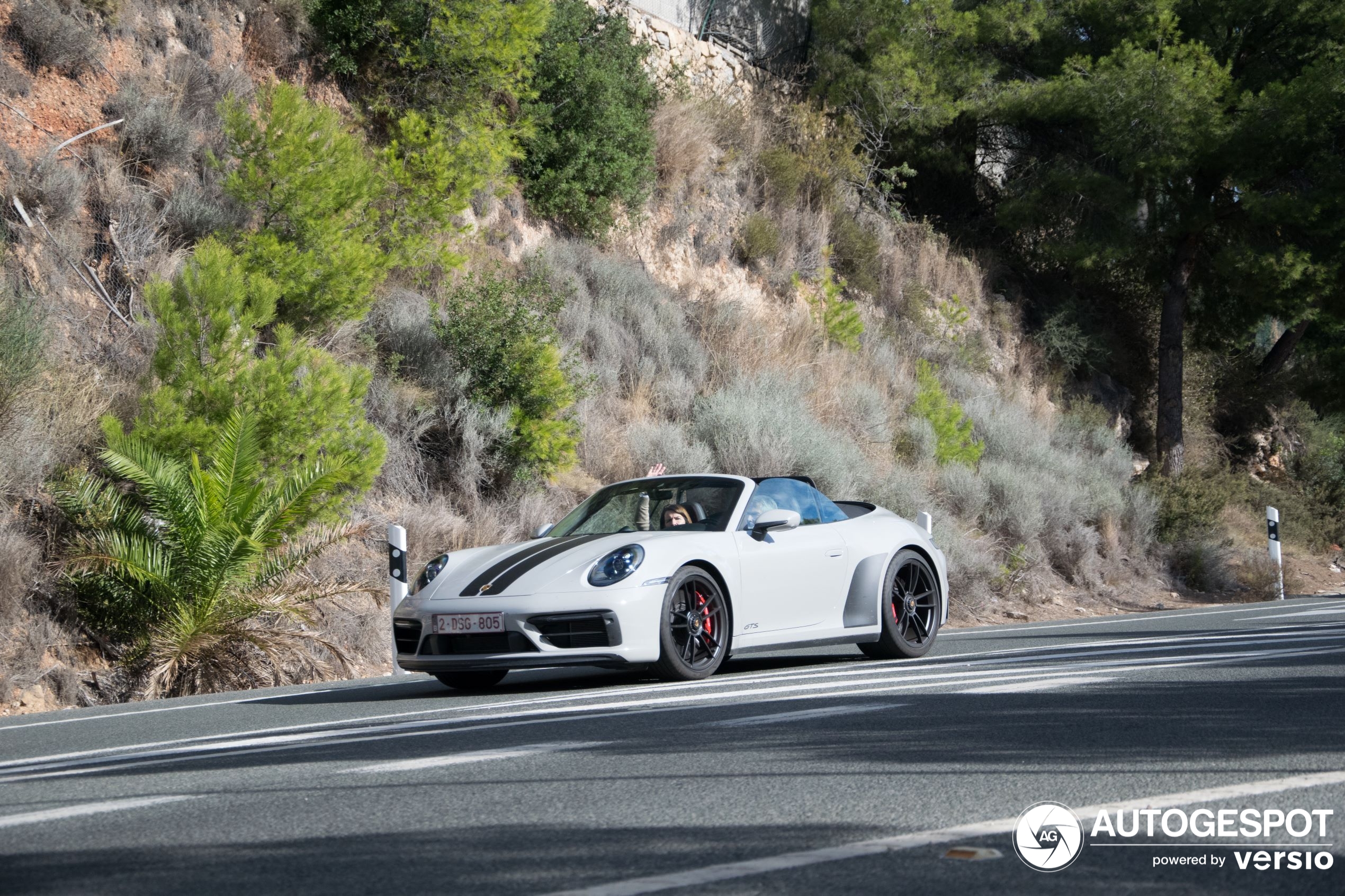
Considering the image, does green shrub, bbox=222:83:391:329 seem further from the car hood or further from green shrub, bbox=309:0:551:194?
the car hood

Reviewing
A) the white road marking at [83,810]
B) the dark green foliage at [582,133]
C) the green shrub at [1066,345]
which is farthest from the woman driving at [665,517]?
the green shrub at [1066,345]

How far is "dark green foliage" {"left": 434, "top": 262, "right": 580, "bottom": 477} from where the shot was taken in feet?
50.5

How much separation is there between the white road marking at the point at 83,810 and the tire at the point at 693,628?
403 centimetres

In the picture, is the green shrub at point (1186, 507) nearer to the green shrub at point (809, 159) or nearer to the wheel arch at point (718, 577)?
the green shrub at point (809, 159)

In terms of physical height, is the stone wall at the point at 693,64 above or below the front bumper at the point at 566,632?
above

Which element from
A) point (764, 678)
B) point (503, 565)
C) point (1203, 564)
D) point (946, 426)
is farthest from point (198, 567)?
point (1203, 564)

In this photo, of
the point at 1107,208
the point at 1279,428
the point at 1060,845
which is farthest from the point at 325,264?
the point at 1279,428

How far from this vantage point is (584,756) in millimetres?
5043

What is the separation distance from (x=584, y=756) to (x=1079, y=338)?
25.7 m

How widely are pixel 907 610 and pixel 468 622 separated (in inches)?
135

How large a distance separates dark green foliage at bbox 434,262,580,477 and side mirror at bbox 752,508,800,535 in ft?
21.5

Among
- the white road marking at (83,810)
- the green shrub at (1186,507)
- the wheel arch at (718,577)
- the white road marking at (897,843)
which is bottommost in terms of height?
the white road marking at (83,810)

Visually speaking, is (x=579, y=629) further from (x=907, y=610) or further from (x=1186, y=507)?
(x=1186, y=507)

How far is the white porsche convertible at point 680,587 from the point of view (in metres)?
8.00
